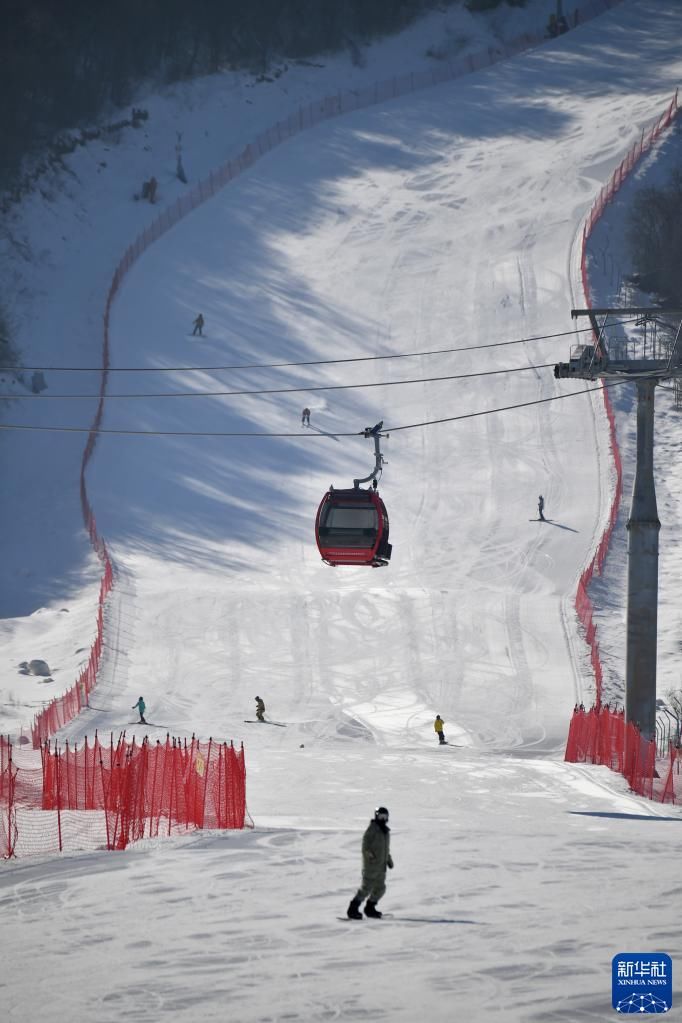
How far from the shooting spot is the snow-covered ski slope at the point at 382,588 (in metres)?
12.8

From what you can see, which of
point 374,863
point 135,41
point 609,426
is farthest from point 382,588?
point 135,41

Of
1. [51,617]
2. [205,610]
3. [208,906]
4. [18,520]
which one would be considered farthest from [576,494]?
[208,906]

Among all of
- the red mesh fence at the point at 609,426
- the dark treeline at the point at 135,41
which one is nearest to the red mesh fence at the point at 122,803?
the red mesh fence at the point at 609,426

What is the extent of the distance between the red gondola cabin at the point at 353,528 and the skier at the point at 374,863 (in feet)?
42.2

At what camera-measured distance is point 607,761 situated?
25.5m

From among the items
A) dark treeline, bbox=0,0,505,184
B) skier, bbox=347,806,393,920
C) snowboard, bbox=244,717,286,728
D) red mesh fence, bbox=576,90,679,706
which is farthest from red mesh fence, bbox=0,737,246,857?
dark treeline, bbox=0,0,505,184

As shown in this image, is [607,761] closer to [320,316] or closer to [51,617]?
[51,617]

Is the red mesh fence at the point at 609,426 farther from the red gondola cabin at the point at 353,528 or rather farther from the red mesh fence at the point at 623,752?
the red gondola cabin at the point at 353,528

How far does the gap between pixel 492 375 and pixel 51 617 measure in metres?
18.2

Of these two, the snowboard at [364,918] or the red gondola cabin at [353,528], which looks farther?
the red gondola cabin at [353,528]

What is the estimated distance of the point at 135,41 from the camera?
87188 millimetres

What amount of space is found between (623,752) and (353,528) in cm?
583

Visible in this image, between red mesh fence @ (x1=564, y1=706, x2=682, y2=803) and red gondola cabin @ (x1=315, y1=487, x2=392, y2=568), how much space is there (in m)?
4.61

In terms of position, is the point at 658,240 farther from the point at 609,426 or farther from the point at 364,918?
the point at 364,918
